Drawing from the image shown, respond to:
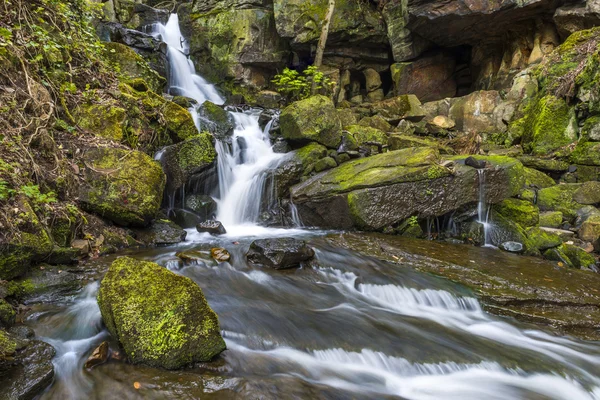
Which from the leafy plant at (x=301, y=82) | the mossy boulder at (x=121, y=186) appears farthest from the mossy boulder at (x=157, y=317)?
the leafy plant at (x=301, y=82)

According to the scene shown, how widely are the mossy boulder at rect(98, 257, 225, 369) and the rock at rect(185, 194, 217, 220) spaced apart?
457 cm

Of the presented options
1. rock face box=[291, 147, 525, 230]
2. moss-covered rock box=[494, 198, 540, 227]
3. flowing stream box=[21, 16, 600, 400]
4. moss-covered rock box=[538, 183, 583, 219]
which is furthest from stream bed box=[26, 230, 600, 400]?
moss-covered rock box=[538, 183, 583, 219]

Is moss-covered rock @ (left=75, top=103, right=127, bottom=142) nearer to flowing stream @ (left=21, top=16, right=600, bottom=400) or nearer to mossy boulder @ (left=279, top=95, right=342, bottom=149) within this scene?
flowing stream @ (left=21, top=16, right=600, bottom=400)

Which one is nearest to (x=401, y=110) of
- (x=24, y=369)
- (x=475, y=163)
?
(x=475, y=163)

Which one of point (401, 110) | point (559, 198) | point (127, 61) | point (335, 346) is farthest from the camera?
point (401, 110)

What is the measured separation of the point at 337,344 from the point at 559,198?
737 cm

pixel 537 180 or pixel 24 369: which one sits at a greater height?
pixel 537 180

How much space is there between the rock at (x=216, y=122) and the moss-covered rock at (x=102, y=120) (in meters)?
3.28

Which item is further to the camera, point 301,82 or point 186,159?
point 301,82

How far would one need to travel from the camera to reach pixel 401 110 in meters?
12.9

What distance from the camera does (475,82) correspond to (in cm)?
1590

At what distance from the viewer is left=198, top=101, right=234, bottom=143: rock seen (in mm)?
9938

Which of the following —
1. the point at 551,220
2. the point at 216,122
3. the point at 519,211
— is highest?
the point at 216,122

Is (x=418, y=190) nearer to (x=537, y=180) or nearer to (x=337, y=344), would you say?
(x=537, y=180)
